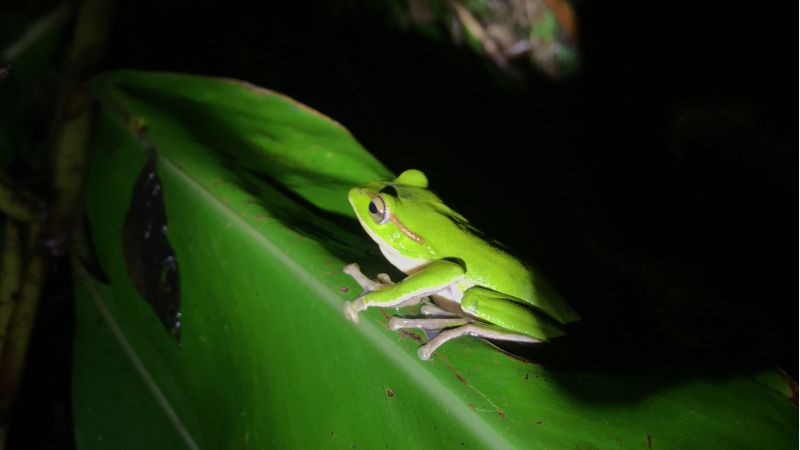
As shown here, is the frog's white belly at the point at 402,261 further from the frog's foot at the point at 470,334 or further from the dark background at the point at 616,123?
the dark background at the point at 616,123

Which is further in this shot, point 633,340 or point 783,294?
point 783,294

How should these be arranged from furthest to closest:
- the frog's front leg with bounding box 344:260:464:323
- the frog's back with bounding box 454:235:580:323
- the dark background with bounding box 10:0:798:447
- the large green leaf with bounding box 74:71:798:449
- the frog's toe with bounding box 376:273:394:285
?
the dark background with bounding box 10:0:798:447 → the frog's back with bounding box 454:235:580:323 → the frog's toe with bounding box 376:273:394:285 → the frog's front leg with bounding box 344:260:464:323 → the large green leaf with bounding box 74:71:798:449

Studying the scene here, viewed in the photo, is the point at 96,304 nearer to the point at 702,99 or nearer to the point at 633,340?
the point at 633,340

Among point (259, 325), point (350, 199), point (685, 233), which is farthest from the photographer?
point (685, 233)

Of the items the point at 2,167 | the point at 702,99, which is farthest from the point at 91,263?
the point at 702,99

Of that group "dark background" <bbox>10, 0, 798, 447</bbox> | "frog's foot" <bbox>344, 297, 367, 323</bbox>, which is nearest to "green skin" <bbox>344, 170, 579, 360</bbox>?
"frog's foot" <bbox>344, 297, 367, 323</bbox>

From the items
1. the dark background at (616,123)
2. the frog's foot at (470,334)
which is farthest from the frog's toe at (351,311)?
the dark background at (616,123)

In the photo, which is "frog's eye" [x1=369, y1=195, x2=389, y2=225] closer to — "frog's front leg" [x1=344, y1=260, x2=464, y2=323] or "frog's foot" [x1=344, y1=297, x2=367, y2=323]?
"frog's front leg" [x1=344, y1=260, x2=464, y2=323]
